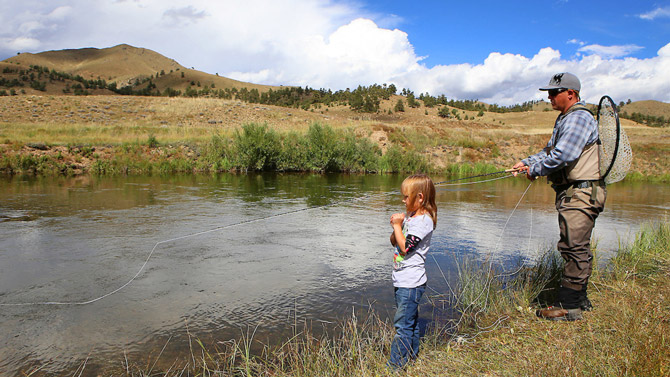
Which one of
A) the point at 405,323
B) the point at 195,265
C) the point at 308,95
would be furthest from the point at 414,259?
the point at 308,95

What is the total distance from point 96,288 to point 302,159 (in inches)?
979

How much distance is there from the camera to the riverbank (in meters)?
27.5

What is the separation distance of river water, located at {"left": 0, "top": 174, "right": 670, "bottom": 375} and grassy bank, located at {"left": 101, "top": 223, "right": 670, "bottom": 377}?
53 centimetres

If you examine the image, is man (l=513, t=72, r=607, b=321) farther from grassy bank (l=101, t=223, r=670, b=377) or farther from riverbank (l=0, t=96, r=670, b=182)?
riverbank (l=0, t=96, r=670, b=182)

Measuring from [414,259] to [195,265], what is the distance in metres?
4.62

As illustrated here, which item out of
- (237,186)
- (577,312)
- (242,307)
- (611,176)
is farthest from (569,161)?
(237,186)

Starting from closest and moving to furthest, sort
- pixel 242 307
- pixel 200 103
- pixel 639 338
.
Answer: pixel 639 338, pixel 242 307, pixel 200 103

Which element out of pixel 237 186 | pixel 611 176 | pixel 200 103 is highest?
pixel 200 103

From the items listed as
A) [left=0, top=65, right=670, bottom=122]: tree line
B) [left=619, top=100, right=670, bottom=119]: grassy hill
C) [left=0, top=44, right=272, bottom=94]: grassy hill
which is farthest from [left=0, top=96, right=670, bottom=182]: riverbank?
[left=619, top=100, right=670, bottom=119]: grassy hill

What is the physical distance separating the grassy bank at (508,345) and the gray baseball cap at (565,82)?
2164 millimetres

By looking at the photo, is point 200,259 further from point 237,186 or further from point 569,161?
point 237,186

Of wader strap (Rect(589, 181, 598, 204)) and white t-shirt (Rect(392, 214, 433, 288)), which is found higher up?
wader strap (Rect(589, 181, 598, 204))

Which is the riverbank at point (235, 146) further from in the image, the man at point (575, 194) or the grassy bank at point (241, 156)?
the man at point (575, 194)

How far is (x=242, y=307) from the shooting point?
17.1 feet
